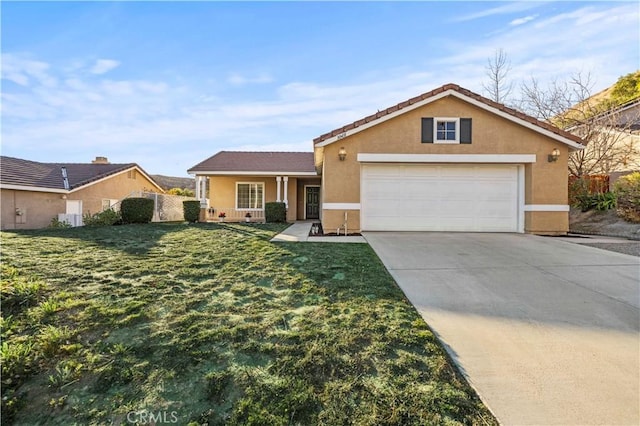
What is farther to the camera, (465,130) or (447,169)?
(447,169)

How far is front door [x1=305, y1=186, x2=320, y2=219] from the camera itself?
19859 mm

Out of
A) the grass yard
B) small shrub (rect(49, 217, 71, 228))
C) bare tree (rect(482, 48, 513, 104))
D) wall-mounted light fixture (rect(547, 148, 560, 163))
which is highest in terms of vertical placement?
bare tree (rect(482, 48, 513, 104))

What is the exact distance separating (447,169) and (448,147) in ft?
2.45

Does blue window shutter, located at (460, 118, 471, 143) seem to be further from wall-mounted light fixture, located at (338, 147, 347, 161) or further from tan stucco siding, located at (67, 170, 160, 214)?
tan stucco siding, located at (67, 170, 160, 214)

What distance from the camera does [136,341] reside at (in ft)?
10.9

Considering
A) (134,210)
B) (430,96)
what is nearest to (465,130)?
(430,96)

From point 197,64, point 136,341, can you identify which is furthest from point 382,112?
point 136,341

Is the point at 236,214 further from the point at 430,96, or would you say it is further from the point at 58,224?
the point at 430,96

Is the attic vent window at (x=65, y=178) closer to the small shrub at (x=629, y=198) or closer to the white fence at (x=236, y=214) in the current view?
the white fence at (x=236, y=214)

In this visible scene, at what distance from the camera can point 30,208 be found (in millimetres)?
14758

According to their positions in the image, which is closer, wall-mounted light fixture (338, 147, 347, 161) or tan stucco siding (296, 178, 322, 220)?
wall-mounted light fixture (338, 147, 347, 161)

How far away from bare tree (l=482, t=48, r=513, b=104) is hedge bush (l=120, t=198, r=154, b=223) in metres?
21.6

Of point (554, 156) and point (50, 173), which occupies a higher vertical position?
point (50, 173)

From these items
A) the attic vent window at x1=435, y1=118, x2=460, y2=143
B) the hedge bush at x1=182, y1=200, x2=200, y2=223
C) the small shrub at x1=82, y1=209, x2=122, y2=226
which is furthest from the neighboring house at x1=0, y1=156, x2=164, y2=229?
the attic vent window at x1=435, y1=118, x2=460, y2=143
